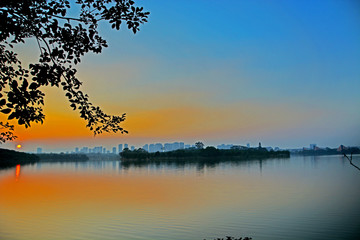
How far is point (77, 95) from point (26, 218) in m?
11.4

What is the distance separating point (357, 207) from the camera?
13.0 metres

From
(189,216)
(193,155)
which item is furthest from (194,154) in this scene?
(189,216)

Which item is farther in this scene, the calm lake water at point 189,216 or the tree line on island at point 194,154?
the tree line on island at point 194,154

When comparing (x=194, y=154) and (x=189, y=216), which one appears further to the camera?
(x=194, y=154)

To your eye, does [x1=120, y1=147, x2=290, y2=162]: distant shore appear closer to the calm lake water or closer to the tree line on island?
the tree line on island

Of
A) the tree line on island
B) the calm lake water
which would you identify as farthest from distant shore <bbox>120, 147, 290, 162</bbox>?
the calm lake water

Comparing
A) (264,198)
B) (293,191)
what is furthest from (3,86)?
(293,191)

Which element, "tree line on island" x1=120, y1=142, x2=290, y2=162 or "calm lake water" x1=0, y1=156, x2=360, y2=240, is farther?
"tree line on island" x1=120, y1=142, x2=290, y2=162

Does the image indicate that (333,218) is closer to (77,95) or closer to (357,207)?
(357,207)

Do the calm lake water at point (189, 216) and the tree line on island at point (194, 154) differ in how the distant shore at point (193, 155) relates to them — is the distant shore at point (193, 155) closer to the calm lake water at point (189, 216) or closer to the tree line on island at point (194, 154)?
the tree line on island at point (194, 154)

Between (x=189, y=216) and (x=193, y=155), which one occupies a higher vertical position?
(x=189, y=216)

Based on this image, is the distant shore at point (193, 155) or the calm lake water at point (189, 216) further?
the distant shore at point (193, 155)

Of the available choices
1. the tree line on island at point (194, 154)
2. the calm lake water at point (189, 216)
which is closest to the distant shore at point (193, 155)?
the tree line on island at point (194, 154)

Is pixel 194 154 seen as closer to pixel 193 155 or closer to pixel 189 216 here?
pixel 193 155
